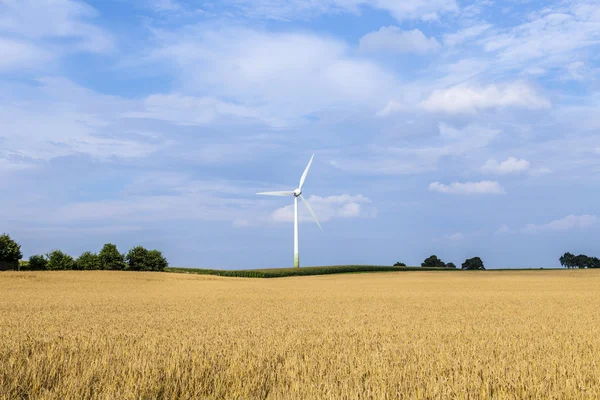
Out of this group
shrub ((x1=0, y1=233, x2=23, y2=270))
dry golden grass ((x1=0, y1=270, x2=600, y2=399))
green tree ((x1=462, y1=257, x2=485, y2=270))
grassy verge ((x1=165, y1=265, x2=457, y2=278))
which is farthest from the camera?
green tree ((x1=462, y1=257, x2=485, y2=270))

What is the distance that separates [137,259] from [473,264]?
252 ft

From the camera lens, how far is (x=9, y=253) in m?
76.2

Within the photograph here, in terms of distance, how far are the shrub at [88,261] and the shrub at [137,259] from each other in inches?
176

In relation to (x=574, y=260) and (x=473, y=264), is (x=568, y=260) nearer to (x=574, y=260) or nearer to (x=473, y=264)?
(x=574, y=260)

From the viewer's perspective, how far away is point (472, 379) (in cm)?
759

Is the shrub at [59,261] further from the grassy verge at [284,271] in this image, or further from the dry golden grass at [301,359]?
the dry golden grass at [301,359]

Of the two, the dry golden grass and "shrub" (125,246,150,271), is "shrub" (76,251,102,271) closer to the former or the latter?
"shrub" (125,246,150,271)

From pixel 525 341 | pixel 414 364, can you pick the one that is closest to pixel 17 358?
pixel 414 364

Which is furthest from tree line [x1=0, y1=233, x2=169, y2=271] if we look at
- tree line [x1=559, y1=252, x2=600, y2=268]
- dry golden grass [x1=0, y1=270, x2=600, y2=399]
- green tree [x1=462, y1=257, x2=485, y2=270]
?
tree line [x1=559, y1=252, x2=600, y2=268]

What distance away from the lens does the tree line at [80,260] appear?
76.4 metres

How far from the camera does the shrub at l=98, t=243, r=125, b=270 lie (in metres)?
78.1

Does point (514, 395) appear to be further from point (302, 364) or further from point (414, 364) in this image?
point (302, 364)

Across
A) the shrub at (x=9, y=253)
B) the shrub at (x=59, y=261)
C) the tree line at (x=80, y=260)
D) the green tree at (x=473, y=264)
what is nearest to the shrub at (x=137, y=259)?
the tree line at (x=80, y=260)

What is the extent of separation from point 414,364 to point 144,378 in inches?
163
